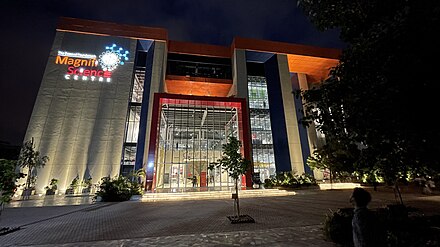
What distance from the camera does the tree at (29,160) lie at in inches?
638

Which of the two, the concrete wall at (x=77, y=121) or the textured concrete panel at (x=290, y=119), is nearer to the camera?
the concrete wall at (x=77, y=121)

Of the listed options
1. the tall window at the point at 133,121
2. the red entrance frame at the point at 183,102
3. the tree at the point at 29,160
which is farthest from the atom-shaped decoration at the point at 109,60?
the tree at the point at 29,160

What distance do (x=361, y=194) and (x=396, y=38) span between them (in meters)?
2.45

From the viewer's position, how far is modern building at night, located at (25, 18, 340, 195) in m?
19.7

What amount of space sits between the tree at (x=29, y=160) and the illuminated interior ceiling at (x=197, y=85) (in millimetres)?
16752

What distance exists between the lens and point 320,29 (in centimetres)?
493

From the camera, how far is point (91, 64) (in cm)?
2273

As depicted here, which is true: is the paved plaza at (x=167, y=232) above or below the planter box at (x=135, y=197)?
below

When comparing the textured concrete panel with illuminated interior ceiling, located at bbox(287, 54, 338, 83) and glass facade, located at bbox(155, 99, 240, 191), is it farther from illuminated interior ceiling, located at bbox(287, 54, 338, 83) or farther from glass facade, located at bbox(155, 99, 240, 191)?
glass facade, located at bbox(155, 99, 240, 191)

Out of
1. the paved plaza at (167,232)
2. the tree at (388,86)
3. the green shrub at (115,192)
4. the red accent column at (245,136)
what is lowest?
the paved plaza at (167,232)

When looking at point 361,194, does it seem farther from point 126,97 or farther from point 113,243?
point 126,97

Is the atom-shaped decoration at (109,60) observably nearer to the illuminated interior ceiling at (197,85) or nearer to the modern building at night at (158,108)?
the modern building at night at (158,108)

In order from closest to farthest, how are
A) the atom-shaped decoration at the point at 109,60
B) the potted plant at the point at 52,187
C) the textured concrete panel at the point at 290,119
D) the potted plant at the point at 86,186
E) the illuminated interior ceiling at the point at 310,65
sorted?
1. the potted plant at the point at 52,187
2. the potted plant at the point at 86,186
3. the atom-shaped decoration at the point at 109,60
4. the textured concrete panel at the point at 290,119
5. the illuminated interior ceiling at the point at 310,65

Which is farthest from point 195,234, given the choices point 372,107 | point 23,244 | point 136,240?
point 372,107
